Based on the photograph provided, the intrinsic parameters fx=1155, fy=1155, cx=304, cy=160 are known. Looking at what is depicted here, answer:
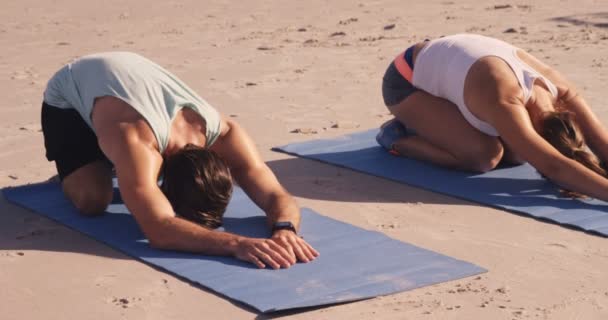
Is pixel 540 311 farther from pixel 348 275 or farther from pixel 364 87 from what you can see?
pixel 364 87

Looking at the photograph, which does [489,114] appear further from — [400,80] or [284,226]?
[284,226]

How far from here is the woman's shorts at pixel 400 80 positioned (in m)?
5.47

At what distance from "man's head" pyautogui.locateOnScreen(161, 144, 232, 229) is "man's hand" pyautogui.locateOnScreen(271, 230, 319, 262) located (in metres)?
0.25

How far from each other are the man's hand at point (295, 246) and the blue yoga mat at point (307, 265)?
34 millimetres

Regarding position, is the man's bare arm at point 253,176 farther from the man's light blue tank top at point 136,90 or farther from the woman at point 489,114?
the woman at point 489,114

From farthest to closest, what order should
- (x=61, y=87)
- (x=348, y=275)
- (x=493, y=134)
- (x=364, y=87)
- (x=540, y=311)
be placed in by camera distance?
(x=364, y=87) → (x=493, y=134) → (x=61, y=87) → (x=348, y=275) → (x=540, y=311)

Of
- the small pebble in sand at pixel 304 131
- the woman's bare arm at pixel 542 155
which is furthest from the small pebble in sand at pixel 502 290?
the small pebble in sand at pixel 304 131

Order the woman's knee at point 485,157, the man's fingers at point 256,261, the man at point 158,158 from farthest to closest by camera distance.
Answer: the woman's knee at point 485,157 → the man at point 158,158 → the man's fingers at point 256,261

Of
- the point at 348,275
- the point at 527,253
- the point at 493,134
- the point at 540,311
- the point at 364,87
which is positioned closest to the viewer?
the point at 540,311

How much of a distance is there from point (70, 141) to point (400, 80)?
1.66m

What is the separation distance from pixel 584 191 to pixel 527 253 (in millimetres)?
580

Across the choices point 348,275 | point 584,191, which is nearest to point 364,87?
point 584,191

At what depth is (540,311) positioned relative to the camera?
3.58 m

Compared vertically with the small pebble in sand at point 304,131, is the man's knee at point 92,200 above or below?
above
